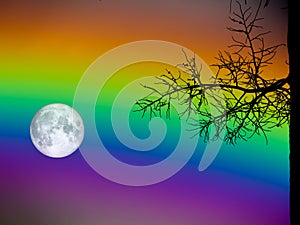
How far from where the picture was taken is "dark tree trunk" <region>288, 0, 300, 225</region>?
0.82m

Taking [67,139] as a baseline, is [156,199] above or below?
below

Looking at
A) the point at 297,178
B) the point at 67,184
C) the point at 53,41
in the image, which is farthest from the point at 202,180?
the point at 297,178

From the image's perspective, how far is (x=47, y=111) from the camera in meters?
2.64

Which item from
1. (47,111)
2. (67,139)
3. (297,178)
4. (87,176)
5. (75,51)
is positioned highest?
(75,51)

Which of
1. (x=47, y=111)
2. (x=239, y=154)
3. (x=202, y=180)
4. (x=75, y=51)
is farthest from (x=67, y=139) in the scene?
(x=239, y=154)

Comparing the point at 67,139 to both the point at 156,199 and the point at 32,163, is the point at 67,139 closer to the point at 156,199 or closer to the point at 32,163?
the point at 32,163

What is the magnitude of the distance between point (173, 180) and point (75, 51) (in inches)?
42.0

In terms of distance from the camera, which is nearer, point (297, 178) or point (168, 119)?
point (297, 178)

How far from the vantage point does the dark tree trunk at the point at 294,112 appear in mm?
822

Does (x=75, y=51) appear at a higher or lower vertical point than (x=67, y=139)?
higher

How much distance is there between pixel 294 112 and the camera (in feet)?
2.74

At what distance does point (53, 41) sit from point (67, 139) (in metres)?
0.66

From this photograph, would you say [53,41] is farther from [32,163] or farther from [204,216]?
[204,216]

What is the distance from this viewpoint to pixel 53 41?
2.72 metres
